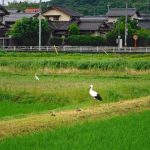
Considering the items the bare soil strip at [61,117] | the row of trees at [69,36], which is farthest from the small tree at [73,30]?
the bare soil strip at [61,117]

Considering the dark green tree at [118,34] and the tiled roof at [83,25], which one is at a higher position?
the tiled roof at [83,25]

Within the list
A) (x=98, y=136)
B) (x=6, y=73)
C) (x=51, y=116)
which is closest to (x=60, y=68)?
(x=6, y=73)

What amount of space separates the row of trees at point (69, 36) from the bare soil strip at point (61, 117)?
114 ft

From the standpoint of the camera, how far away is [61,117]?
12.5 meters

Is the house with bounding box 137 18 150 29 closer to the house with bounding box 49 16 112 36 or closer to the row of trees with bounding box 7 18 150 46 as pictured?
the house with bounding box 49 16 112 36

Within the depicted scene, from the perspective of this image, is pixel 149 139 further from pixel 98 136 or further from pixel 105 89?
pixel 105 89

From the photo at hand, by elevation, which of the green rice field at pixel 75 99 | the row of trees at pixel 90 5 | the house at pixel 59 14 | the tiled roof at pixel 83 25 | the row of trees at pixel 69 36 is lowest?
the green rice field at pixel 75 99

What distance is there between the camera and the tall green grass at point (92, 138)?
874cm

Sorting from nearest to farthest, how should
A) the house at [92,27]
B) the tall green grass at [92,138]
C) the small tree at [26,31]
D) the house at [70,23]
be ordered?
the tall green grass at [92,138] < the small tree at [26,31] < the house at [70,23] < the house at [92,27]

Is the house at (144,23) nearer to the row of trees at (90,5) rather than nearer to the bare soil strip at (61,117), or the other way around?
the row of trees at (90,5)

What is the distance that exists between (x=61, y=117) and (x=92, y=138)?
118 inches

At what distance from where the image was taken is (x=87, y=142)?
9148mm

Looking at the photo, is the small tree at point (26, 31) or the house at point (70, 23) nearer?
the small tree at point (26, 31)

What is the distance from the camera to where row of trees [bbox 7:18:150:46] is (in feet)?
163
